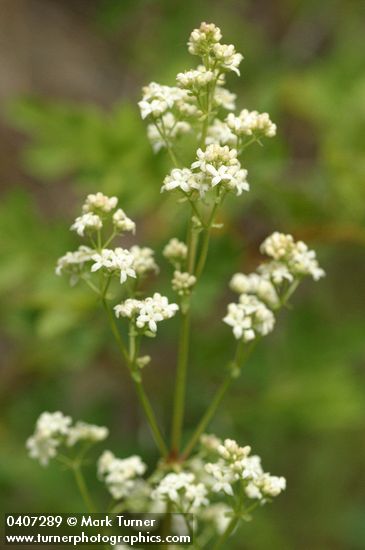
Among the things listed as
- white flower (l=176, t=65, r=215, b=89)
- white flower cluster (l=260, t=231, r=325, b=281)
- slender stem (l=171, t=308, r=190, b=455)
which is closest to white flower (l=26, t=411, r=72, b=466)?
slender stem (l=171, t=308, r=190, b=455)

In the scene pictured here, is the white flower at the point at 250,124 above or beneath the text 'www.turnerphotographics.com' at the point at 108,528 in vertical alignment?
above

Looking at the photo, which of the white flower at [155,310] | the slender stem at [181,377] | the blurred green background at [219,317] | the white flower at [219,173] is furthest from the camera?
the blurred green background at [219,317]

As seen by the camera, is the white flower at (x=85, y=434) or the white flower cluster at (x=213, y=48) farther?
the white flower at (x=85, y=434)

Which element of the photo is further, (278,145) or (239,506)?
(278,145)

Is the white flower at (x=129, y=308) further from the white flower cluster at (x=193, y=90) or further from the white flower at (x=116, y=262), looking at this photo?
the white flower cluster at (x=193, y=90)

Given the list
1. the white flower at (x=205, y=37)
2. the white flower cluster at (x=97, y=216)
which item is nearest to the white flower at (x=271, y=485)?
the white flower cluster at (x=97, y=216)

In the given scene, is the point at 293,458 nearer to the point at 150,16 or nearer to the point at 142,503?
the point at 142,503

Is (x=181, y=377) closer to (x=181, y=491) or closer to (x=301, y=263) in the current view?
(x=181, y=491)

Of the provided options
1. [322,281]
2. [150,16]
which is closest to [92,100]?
[150,16]
